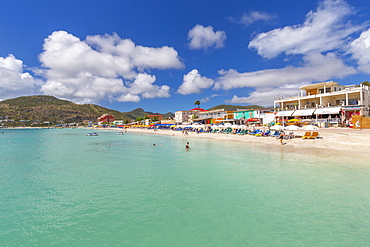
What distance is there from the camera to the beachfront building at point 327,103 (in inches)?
1471

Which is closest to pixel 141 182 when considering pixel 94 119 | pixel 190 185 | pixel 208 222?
pixel 190 185

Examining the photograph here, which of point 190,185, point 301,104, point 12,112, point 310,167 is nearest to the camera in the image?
point 190,185

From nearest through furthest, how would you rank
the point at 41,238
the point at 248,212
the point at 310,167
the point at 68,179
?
the point at 41,238, the point at 248,212, the point at 68,179, the point at 310,167

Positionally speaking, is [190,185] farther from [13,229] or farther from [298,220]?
[13,229]

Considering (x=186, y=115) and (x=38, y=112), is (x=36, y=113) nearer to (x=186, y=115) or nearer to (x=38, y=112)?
(x=38, y=112)

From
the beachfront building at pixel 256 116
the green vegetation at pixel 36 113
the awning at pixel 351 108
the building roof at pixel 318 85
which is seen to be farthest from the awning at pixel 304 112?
the green vegetation at pixel 36 113

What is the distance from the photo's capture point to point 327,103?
147 feet

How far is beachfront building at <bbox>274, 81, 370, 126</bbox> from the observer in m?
37.4

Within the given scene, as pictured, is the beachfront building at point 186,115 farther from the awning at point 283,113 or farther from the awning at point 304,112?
the awning at point 304,112

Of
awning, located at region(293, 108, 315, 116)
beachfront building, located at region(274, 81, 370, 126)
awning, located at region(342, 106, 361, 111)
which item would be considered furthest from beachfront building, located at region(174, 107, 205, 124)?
awning, located at region(342, 106, 361, 111)

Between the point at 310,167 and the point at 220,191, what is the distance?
808 cm

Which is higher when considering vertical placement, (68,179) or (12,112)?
(12,112)

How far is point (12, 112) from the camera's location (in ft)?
525

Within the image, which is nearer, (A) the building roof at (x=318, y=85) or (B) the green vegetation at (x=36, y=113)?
(A) the building roof at (x=318, y=85)
